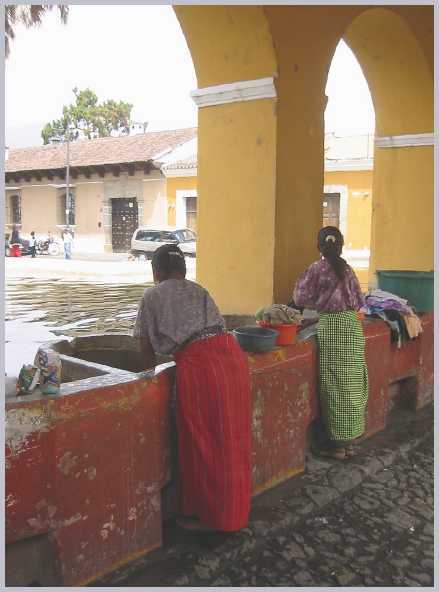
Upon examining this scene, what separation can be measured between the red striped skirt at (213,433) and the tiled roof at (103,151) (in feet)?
73.3

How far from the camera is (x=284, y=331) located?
339 centimetres

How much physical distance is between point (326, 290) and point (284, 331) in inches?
17.0

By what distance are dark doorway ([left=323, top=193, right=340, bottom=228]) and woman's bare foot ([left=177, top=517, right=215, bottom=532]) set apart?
17518 millimetres

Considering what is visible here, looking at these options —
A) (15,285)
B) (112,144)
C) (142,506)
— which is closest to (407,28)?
(142,506)

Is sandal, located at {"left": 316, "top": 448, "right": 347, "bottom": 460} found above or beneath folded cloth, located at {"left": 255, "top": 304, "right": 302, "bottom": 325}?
beneath

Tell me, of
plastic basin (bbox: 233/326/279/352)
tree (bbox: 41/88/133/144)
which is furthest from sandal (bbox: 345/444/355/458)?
tree (bbox: 41/88/133/144)

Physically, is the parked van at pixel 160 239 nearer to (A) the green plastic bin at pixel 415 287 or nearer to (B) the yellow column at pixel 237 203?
(A) the green plastic bin at pixel 415 287

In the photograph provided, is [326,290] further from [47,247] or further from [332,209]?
[47,247]

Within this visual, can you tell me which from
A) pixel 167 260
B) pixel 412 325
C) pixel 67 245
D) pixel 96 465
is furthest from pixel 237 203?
pixel 67 245

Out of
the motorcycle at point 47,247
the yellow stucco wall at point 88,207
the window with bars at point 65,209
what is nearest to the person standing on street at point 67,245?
the motorcycle at point 47,247

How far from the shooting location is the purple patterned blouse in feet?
11.8

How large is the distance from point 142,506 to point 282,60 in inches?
115

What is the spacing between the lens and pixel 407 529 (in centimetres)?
299

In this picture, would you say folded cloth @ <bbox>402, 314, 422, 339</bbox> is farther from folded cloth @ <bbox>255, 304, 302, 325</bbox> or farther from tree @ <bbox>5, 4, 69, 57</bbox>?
tree @ <bbox>5, 4, 69, 57</bbox>
